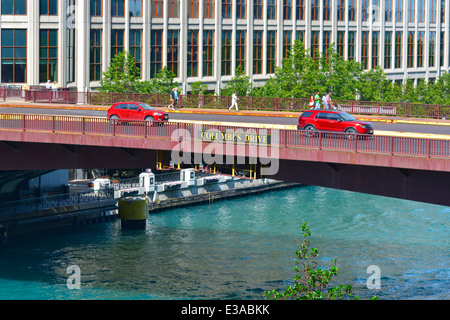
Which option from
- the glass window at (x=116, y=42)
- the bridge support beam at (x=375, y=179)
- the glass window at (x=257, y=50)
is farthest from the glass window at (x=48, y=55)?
the bridge support beam at (x=375, y=179)

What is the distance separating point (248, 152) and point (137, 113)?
55.2 feet

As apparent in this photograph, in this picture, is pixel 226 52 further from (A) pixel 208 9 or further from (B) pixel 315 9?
(B) pixel 315 9

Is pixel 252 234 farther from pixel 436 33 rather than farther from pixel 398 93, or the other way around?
pixel 436 33

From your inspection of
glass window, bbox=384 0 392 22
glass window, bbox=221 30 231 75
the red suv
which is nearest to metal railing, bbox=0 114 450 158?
the red suv

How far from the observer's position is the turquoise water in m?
56.8

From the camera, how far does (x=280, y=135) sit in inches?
1809

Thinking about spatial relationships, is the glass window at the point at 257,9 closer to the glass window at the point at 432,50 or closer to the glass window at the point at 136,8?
the glass window at the point at 136,8

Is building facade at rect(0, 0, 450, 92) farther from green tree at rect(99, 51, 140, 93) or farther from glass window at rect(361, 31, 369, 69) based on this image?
green tree at rect(99, 51, 140, 93)

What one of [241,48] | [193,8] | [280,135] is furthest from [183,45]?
[280,135]

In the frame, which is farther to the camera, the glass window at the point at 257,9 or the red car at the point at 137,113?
the glass window at the point at 257,9

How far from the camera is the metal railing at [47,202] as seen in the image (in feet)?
239

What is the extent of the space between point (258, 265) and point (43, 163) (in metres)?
16.1

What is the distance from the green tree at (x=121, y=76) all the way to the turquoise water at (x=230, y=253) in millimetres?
12986
